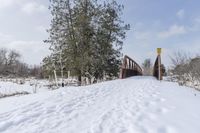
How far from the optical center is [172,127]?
4.38 metres

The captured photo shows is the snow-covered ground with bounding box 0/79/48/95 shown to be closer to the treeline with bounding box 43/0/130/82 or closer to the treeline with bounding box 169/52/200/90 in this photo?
the treeline with bounding box 43/0/130/82

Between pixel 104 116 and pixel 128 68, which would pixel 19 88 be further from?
pixel 104 116

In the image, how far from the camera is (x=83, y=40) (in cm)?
2192

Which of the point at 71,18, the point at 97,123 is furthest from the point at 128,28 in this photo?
the point at 97,123

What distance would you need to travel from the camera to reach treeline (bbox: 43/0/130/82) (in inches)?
856

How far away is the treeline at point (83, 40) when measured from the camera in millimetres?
21750

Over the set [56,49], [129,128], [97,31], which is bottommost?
[129,128]

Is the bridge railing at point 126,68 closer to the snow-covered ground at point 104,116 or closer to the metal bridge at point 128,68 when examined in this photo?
the metal bridge at point 128,68

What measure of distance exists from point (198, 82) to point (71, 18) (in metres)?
12.4

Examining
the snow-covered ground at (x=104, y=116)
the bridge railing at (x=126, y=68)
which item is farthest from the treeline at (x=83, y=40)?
the snow-covered ground at (x=104, y=116)

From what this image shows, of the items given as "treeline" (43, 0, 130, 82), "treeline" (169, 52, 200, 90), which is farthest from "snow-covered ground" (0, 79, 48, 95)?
"treeline" (169, 52, 200, 90)

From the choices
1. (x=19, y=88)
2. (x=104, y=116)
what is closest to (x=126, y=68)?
(x=19, y=88)

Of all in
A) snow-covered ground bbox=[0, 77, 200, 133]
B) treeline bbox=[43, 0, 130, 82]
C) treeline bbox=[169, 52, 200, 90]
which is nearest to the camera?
snow-covered ground bbox=[0, 77, 200, 133]

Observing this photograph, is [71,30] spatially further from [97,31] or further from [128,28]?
[128,28]
